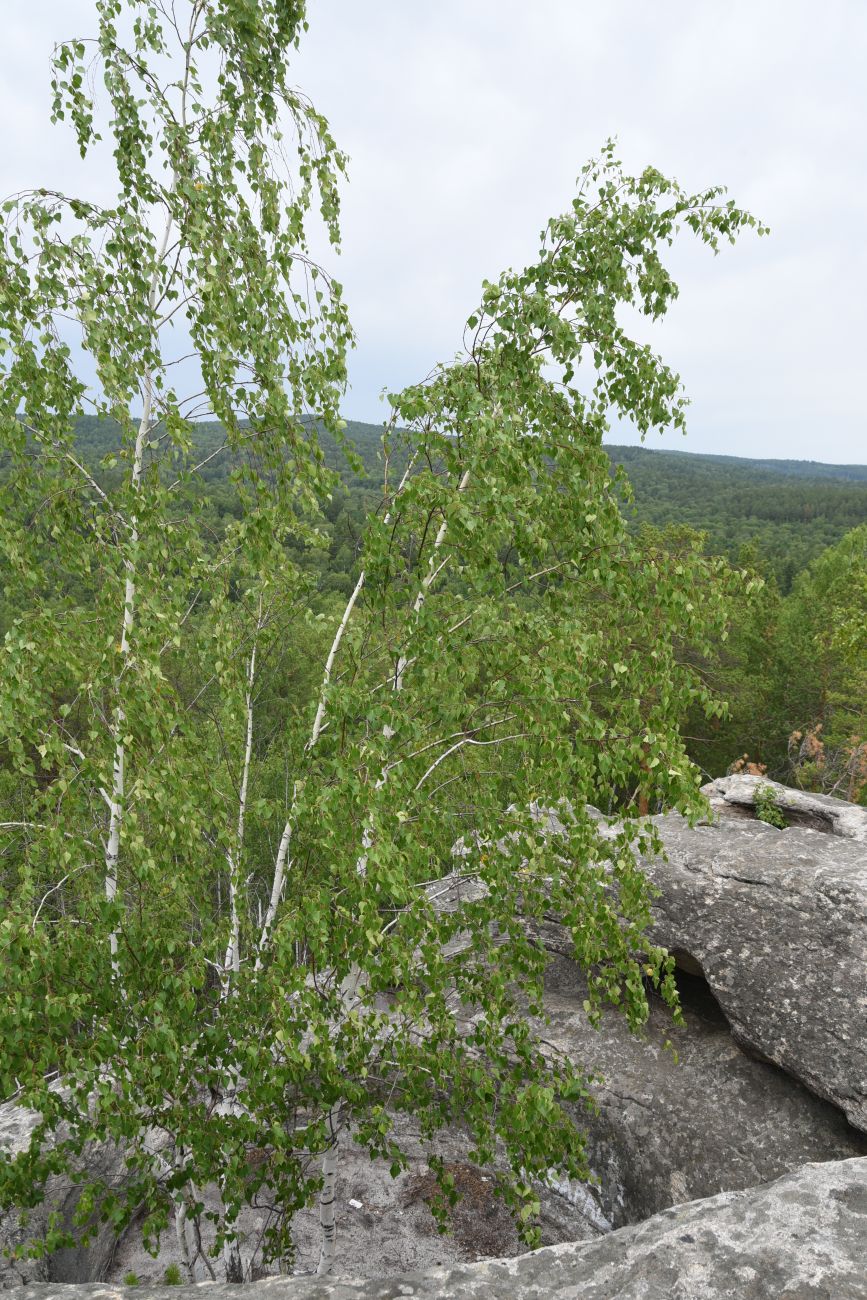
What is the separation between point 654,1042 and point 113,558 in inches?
344

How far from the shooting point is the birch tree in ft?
13.2

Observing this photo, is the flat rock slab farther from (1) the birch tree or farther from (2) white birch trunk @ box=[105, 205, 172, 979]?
(2) white birch trunk @ box=[105, 205, 172, 979]

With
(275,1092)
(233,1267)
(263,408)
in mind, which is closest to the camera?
(275,1092)

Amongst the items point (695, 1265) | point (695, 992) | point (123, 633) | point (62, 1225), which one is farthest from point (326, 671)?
point (695, 992)

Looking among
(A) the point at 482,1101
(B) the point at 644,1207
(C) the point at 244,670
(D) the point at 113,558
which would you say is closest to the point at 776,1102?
(B) the point at 644,1207

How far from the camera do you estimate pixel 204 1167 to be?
4.37 m

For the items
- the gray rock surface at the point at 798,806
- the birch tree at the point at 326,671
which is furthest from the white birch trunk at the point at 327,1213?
the gray rock surface at the point at 798,806

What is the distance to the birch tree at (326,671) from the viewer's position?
404cm

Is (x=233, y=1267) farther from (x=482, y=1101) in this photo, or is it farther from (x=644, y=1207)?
(x=644, y=1207)

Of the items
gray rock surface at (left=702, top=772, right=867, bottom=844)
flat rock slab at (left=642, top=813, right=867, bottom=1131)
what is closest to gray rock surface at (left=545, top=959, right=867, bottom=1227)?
flat rock slab at (left=642, top=813, right=867, bottom=1131)

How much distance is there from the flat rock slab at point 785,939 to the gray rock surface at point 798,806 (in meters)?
2.26

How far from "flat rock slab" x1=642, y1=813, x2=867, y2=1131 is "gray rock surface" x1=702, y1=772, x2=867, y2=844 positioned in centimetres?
226

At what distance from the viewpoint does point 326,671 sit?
491 cm

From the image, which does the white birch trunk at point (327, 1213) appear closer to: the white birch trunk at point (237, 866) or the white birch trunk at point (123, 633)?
the white birch trunk at point (237, 866)
